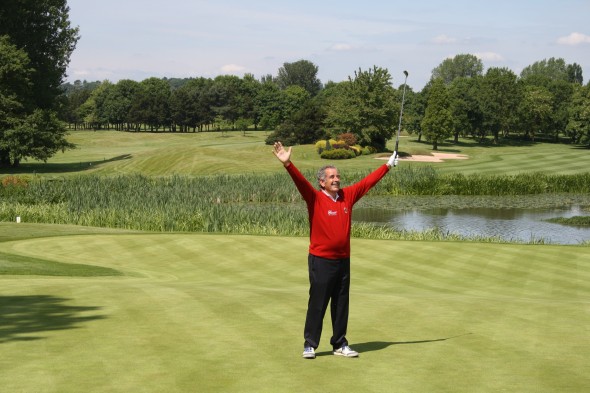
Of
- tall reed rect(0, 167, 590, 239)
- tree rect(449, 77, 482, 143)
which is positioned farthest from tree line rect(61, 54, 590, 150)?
tall reed rect(0, 167, 590, 239)

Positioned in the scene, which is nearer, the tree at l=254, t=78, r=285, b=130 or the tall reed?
the tall reed

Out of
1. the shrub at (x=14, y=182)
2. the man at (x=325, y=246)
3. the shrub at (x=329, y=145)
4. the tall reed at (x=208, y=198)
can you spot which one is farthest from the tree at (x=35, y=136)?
the man at (x=325, y=246)

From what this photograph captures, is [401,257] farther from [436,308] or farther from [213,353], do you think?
[213,353]

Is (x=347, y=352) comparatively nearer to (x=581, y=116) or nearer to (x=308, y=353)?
(x=308, y=353)

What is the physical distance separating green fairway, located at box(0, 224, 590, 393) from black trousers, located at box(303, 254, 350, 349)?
32 centimetres

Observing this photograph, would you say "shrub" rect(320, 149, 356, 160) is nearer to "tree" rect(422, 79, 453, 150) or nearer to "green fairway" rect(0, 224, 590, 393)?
"tree" rect(422, 79, 453, 150)

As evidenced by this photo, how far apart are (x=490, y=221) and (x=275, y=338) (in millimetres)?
35534

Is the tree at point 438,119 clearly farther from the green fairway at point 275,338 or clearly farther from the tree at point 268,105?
the green fairway at point 275,338

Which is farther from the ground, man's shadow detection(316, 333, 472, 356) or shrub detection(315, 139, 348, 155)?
man's shadow detection(316, 333, 472, 356)

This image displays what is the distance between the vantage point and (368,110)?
8462cm

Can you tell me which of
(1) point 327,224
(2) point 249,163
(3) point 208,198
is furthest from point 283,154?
(2) point 249,163

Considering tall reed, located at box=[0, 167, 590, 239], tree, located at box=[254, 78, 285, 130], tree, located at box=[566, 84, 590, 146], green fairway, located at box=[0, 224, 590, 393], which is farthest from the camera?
tree, located at box=[254, 78, 285, 130]

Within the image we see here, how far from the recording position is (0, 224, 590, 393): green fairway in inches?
333

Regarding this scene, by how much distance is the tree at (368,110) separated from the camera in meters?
85.9
